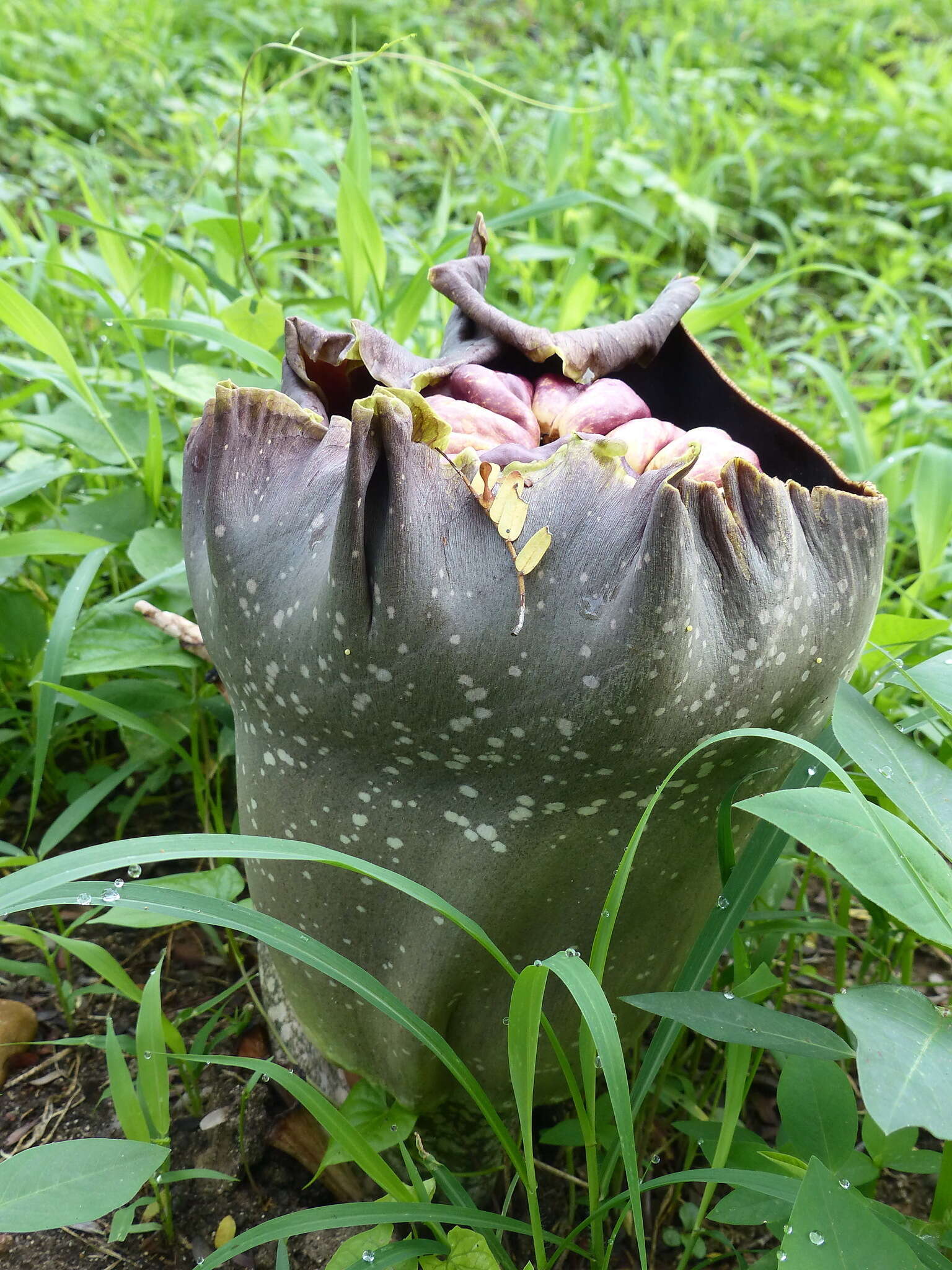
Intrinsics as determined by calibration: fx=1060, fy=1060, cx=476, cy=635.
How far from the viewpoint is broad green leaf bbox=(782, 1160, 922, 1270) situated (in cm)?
55

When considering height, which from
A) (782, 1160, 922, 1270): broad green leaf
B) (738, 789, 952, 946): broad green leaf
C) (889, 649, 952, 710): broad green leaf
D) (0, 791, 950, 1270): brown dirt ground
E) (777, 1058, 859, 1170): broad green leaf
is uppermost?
(889, 649, 952, 710): broad green leaf

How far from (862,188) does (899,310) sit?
53 cm

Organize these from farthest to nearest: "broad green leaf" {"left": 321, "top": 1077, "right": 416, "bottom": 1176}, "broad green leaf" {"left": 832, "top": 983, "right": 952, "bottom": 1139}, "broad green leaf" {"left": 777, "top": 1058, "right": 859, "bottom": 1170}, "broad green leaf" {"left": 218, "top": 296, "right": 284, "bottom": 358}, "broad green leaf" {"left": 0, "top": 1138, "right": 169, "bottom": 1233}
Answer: "broad green leaf" {"left": 218, "top": 296, "right": 284, "bottom": 358}
"broad green leaf" {"left": 321, "top": 1077, "right": 416, "bottom": 1176}
"broad green leaf" {"left": 777, "top": 1058, "right": 859, "bottom": 1170}
"broad green leaf" {"left": 0, "top": 1138, "right": 169, "bottom": 1233}
"broad green leaf" {"left": 832, "top": 983, "right": 952, "bottom": 1139}

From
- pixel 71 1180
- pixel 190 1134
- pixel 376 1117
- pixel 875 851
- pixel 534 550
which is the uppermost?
pixel 534 550

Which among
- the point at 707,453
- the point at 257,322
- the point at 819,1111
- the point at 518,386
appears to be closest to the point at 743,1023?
the point at 819,1111

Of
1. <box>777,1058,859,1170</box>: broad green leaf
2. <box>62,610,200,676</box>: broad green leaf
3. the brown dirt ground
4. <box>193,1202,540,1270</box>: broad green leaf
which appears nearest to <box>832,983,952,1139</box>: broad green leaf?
<box>777,1058,859,1170</box>: broad green leaf

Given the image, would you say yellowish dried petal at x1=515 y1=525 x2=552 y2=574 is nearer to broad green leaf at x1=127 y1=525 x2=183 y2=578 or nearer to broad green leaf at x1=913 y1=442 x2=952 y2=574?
broad green leaf at x1=127 y1=525 x2=183 y2=578

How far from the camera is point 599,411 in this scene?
2.72 feet

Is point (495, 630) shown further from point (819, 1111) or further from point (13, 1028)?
point (13, 1028)

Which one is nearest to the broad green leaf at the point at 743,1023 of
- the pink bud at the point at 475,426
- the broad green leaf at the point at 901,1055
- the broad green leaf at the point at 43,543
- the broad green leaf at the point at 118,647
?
the broad green leaf at the point at 901,1055

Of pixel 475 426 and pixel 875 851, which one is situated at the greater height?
pixel 475 426

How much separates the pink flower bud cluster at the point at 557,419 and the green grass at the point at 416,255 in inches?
11.1

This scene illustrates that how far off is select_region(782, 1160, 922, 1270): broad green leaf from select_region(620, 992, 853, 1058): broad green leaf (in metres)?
0.10

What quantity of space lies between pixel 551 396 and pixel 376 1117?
0.60 meters
